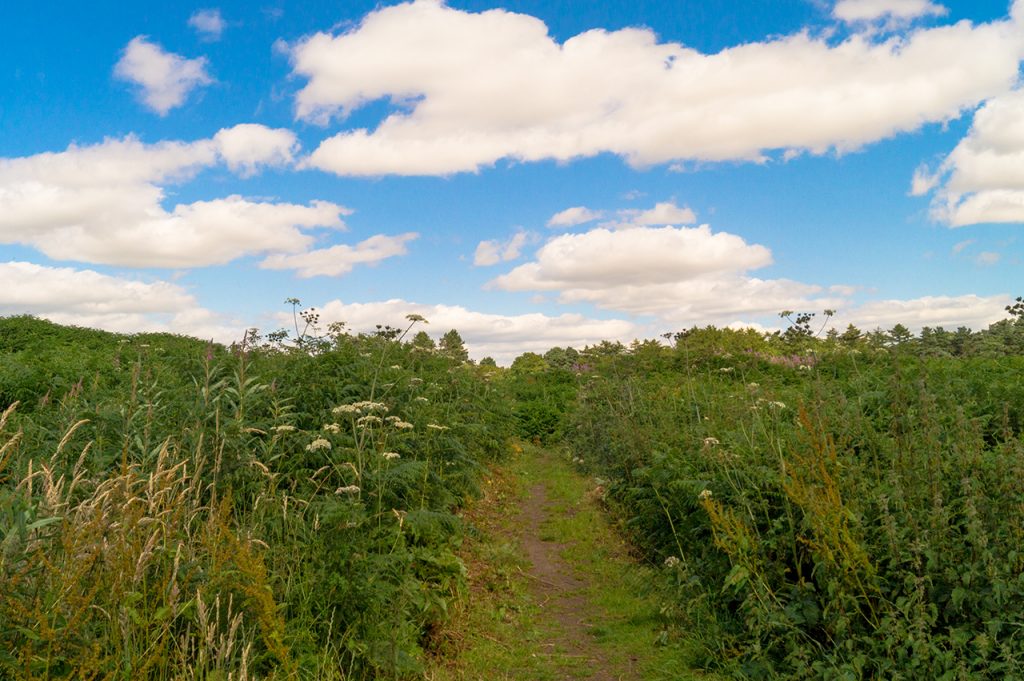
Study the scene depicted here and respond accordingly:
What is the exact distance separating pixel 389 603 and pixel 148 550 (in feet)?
6.33

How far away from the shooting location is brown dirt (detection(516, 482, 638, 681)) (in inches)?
225

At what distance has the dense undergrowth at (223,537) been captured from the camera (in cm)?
339

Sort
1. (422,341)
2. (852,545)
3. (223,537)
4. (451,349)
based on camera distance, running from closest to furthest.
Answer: (223,537) → (852,545) → (422,341) → (451,349)

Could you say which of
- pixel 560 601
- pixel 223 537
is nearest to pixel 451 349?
pixel 560 601

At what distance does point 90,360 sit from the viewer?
1176 cm

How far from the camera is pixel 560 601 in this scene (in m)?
7.04

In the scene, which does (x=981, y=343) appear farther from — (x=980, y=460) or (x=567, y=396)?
(x=980, y=460)

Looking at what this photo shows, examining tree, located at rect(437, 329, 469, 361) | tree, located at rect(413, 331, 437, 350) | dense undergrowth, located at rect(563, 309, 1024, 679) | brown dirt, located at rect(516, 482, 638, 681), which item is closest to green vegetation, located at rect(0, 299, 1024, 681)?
dense undergrowth, located at rect(563, 309, 1024, 679)

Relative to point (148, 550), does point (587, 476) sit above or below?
below

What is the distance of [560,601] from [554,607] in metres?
0.18

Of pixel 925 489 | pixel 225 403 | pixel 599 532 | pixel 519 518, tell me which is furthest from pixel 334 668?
pixel 519 518

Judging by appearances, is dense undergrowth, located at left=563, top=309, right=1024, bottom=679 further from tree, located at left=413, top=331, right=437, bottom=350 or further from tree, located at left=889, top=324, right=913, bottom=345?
tree, located at left=413, top=331, right=437, bottom=350

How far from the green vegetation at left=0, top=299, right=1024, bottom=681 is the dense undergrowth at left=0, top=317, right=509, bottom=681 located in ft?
0.08

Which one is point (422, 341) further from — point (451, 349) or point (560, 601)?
point (560, 601)
